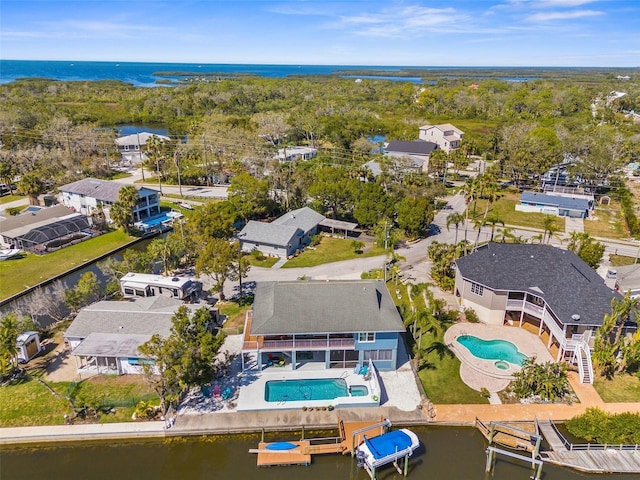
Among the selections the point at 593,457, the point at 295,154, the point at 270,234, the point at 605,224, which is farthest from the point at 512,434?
the point at 295,154

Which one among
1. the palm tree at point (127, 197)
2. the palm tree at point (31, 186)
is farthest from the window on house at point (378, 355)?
the palm tree at point (31, 186)

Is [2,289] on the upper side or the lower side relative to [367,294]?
lower

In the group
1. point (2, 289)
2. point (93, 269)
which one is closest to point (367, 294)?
point (93, 269)

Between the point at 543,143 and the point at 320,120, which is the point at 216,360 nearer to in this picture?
the point at 543,143

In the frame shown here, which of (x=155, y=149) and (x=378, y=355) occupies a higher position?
(x=155, y=149)

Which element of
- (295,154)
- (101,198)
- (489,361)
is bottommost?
(489,361)

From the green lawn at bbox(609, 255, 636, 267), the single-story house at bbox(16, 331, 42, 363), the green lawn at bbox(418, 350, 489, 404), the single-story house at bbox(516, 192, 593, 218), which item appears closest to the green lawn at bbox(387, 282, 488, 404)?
the green lawn at bbox(418, 350, 489, 404)

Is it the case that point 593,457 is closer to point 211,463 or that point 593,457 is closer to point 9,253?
point 211,463
